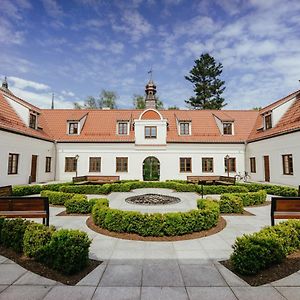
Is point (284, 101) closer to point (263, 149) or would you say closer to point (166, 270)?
point (263, 149)

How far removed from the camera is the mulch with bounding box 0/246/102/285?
444 centimetres

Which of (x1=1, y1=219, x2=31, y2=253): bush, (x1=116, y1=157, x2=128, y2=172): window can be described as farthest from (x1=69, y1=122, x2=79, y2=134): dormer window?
(x1=1, y1=219, x2=31, y2=253): bush

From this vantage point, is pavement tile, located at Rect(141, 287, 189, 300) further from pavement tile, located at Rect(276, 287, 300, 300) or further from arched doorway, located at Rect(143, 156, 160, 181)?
arched doorway, located at Rect(143, 156, 160, 181)

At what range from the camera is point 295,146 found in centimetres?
1652

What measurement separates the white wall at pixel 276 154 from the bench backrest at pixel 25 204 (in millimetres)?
17091

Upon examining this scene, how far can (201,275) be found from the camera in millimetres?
4594

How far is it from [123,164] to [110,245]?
58.0 ft

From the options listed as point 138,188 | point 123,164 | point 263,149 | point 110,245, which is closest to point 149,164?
point 123,164

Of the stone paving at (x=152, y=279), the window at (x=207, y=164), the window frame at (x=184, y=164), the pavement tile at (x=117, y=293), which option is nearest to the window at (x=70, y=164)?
the window frame at (x=184, y=164)

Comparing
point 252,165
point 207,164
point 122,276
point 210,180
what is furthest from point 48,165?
point 252,165

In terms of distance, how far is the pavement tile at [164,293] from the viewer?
3.83m

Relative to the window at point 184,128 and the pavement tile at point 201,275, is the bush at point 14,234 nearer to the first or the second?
the pavement tile at point 201,275

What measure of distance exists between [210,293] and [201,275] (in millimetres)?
654

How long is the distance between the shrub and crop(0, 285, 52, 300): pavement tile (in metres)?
0.53
